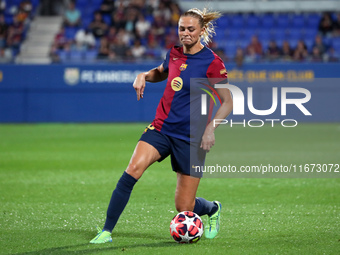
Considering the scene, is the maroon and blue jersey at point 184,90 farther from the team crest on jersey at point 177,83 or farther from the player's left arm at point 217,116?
the player's left arm at point 217,116

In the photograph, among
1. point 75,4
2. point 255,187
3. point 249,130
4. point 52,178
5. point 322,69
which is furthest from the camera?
point 75,4

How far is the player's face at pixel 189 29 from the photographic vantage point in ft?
18.6

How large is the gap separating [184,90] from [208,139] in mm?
560

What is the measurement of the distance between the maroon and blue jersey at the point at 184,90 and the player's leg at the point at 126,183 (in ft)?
0.98

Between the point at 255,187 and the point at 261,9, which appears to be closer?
the point at 255,187

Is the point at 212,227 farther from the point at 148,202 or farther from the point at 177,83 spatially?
the point at 148,202

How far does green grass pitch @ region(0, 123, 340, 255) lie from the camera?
5.64 m

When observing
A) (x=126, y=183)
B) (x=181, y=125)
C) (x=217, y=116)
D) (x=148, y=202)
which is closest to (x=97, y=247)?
(x=126, y=183)

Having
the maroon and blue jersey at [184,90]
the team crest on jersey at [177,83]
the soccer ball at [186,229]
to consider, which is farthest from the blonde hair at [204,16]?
the soccer ball at [186,229]

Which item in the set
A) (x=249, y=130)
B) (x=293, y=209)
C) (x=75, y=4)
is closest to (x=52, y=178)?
(x=293, y=209)

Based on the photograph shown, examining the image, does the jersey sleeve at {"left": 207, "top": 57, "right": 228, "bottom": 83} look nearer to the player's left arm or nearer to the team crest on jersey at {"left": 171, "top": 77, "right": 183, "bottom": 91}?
the player's left arm

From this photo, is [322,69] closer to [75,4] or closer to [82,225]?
[75,4]

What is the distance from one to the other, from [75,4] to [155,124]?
72.5 ft

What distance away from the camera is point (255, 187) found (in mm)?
9633
